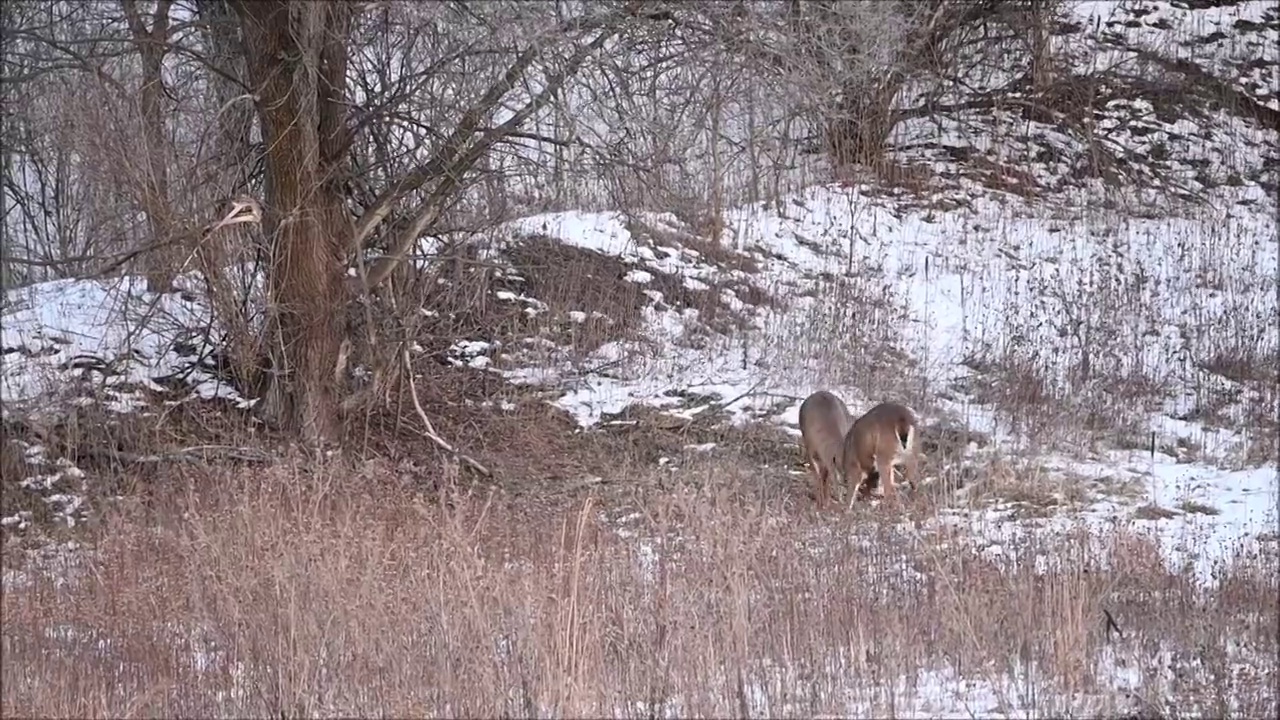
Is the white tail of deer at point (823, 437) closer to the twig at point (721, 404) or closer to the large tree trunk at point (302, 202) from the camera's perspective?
the twig at point (721, 404)

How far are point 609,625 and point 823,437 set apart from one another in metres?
4.11

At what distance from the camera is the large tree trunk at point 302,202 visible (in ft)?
30.8

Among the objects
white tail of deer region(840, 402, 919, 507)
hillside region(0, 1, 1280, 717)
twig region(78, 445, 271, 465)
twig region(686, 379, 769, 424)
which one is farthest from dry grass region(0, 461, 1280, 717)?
twig region(686, 379, 769, 424)

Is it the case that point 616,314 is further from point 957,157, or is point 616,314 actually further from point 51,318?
point 957,157

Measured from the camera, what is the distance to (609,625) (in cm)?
614

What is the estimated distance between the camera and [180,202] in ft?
32.6

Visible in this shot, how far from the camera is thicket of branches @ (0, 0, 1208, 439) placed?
897 cm

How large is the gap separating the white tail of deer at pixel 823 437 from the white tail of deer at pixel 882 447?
0.67 ft

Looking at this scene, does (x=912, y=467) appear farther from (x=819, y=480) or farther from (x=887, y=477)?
(x=819, y=480)

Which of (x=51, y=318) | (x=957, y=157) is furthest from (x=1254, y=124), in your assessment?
(x=51, y=318)

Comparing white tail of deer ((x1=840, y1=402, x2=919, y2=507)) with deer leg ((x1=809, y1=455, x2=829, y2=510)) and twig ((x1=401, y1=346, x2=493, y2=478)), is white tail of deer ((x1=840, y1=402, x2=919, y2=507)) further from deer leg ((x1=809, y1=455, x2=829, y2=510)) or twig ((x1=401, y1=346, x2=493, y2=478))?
twig ((x1=401, y1=346, x2=493, y2=478))

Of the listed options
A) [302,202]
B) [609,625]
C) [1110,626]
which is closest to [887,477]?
[1110,626]

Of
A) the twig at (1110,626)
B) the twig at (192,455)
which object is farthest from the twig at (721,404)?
the twig at (1110,626)

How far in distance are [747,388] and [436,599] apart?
6092mm
